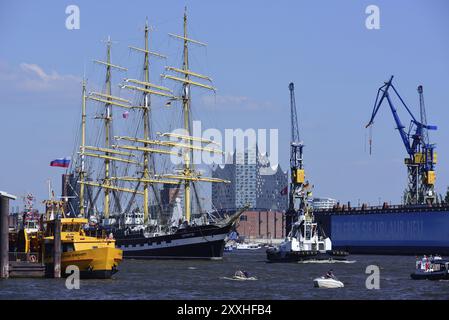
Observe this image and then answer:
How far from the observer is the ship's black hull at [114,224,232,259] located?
514 ft

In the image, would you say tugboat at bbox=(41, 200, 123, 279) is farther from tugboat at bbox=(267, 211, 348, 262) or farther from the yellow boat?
tugboat at bbox=(267, 211, 348, 262)

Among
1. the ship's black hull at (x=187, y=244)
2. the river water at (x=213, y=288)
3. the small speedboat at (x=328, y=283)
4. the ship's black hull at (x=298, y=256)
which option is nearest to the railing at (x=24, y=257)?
the river water at (x=213, y=288)

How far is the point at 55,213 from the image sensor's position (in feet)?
337

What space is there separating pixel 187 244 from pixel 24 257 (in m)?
66.0

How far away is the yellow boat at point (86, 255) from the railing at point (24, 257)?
2667 millimetres

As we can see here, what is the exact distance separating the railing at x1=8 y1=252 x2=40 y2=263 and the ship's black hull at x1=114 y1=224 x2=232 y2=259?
209 feet

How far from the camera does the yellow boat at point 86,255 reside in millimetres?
90188

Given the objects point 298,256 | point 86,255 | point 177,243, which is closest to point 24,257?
point 86,255

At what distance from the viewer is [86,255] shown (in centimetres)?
9019

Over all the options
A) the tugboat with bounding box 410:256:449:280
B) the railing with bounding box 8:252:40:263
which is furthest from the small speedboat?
the railing with bounding box 8:252:40:263

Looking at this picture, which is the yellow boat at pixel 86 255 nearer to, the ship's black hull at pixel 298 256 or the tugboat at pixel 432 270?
the tugboat at pixel 432 270
